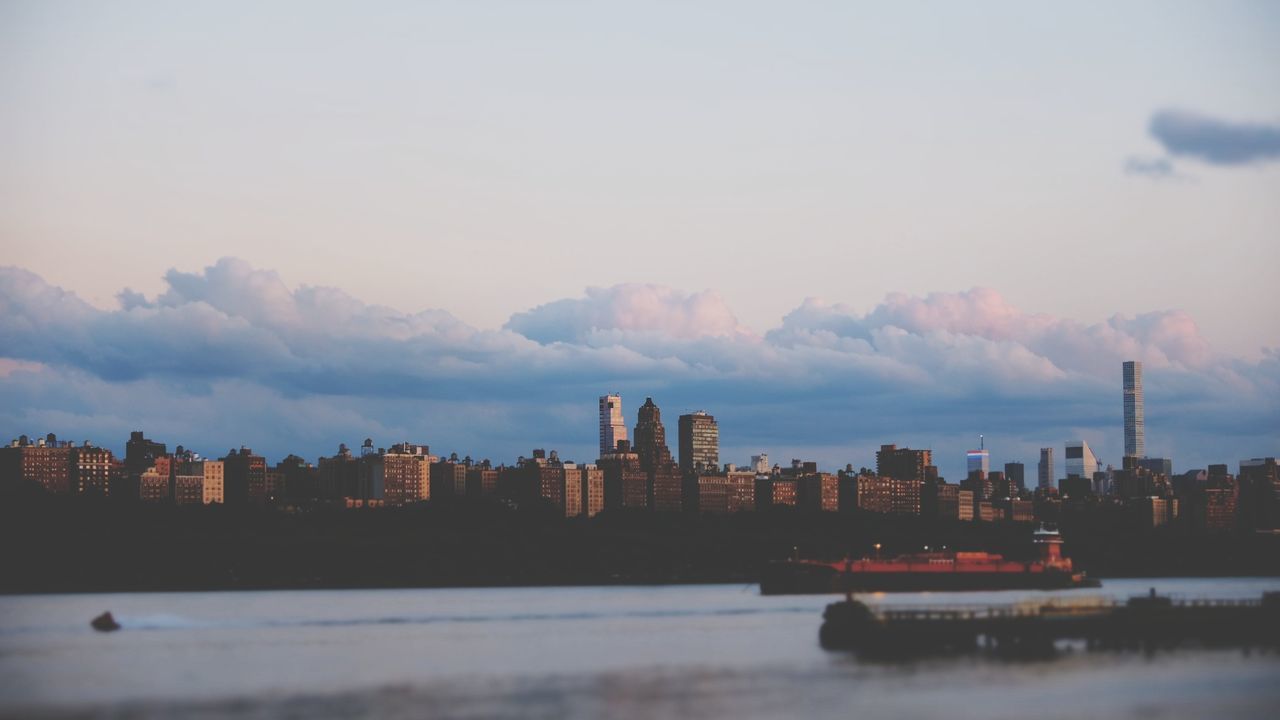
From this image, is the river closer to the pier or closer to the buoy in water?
the buoy in water

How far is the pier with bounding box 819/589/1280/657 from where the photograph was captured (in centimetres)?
10594

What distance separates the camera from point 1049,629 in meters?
107

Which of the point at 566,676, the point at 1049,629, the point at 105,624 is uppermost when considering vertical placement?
the point at 1049,629

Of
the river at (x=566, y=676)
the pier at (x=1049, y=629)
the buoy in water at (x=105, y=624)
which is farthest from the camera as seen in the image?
the buoy in water at (x=105, y=624)

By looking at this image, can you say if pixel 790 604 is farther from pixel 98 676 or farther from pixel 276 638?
pixel 98 676

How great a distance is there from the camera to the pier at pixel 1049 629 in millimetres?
105938

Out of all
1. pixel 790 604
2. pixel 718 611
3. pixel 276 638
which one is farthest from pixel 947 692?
pixel 790 604

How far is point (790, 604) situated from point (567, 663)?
7460 cm

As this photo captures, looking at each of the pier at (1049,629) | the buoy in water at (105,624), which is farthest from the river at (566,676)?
the pier at (1049,629)

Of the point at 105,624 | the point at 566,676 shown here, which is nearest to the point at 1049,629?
the point at 566,676

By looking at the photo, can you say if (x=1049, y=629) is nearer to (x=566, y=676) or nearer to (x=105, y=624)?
(x=566, y=676)

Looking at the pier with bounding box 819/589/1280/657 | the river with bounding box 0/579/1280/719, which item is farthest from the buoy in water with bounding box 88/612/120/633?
the pier with bounding box 819/589/1280/657

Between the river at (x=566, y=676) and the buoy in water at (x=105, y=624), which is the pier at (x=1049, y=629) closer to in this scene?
the river at (x=566, y=676)

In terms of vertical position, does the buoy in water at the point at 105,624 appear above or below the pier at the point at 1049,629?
below
